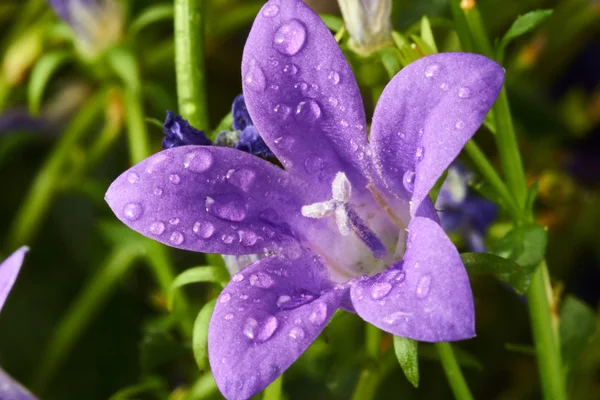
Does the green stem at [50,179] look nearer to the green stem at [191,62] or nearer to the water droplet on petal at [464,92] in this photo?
the green stem at [191,62]

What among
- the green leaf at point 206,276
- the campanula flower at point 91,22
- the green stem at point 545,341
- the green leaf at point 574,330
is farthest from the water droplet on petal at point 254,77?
the campanula flower at point 91,22

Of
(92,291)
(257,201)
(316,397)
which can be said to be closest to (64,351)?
(92,291)

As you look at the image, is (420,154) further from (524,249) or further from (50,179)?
(50,179)

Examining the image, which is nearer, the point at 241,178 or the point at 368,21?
the point at 241,178

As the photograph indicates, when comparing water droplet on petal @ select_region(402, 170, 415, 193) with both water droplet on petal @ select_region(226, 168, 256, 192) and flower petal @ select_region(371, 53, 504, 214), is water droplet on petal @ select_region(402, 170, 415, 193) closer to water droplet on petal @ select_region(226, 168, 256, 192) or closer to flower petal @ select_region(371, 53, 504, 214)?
flower petal @ select_region(371, 53, 504, 214)

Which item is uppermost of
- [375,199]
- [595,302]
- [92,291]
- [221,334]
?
[221,334]

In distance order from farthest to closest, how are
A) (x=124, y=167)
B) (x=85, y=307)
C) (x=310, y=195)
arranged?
(x=124, y=167) → (x=85, y=307) → (x=310, y=195)

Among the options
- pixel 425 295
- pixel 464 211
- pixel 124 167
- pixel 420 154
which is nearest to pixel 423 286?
pixel 425 295

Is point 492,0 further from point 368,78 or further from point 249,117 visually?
point 249,117
